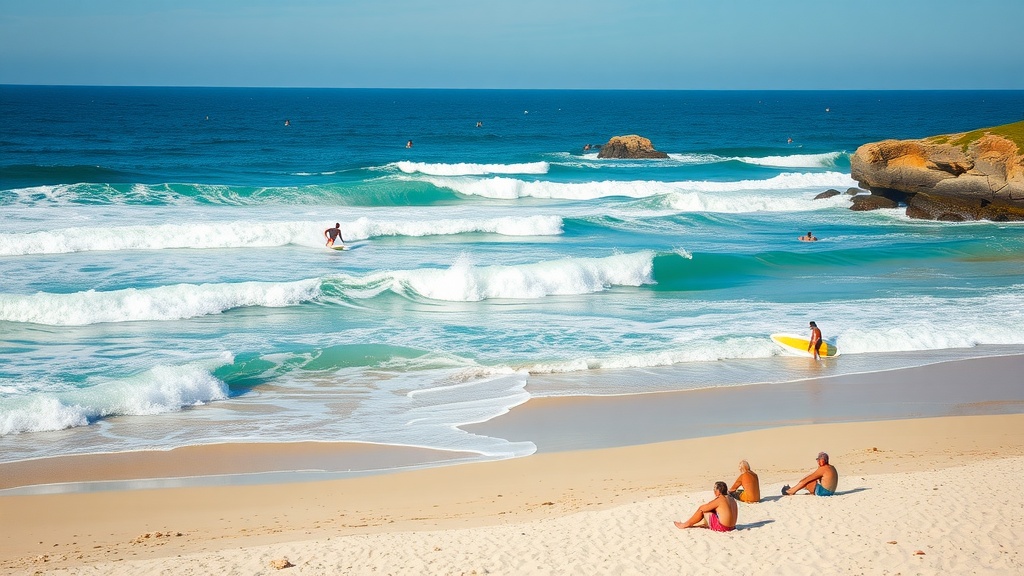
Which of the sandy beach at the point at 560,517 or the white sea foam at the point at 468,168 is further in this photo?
the white sea foam at the point at 468,168

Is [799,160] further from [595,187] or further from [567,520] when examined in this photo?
[567,520]

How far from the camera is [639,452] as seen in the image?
10.2 metres

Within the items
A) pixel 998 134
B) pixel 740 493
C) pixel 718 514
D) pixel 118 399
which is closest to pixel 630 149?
pixel 998 134

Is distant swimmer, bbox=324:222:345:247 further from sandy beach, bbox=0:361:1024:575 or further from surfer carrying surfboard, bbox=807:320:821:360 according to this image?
sandy beach, bbox=0:361:1024:575

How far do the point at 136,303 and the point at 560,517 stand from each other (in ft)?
37.5

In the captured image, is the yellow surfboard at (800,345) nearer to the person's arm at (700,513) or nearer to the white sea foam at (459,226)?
the person's arm at (700,513)

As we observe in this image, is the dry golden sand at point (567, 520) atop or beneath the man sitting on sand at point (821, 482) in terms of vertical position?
beneath

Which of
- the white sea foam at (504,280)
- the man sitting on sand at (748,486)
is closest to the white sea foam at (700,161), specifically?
the white sea foam at (504,280)

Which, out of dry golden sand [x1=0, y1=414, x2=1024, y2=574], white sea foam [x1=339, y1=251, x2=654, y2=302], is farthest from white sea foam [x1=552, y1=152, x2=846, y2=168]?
dry golden sand [x1=0, y1=414, x2=1024, y2=574]

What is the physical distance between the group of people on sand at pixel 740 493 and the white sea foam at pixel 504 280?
10874mm

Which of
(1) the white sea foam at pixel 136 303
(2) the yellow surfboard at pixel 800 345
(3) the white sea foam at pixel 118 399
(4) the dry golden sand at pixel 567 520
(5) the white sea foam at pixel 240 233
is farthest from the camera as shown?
(5) the white sea foam at pixel 240 233

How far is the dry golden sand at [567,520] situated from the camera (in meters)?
7.01

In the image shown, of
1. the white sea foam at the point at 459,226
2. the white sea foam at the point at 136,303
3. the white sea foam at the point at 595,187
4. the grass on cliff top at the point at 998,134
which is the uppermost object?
the grass on cliff top at the point at 998,134

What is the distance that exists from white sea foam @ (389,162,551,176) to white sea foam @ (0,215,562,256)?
14494 mm
